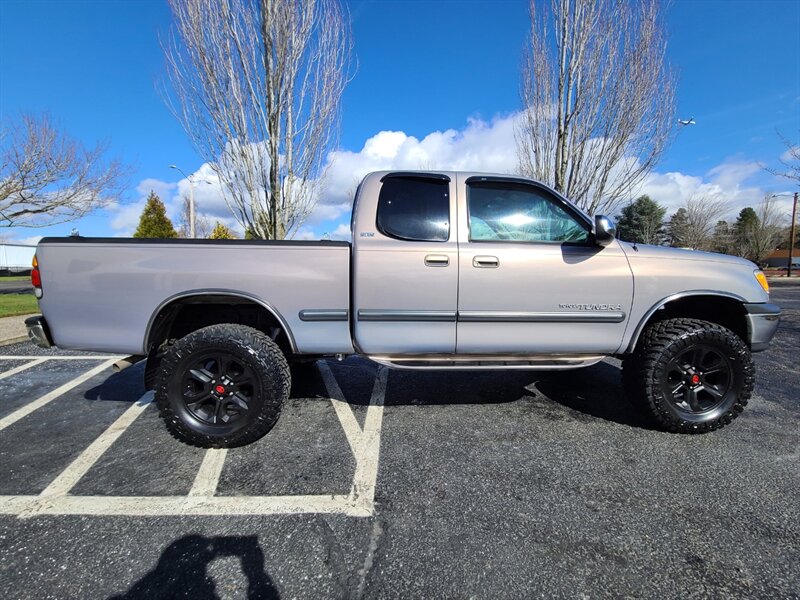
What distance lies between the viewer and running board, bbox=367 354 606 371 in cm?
296

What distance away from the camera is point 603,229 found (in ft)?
9.25

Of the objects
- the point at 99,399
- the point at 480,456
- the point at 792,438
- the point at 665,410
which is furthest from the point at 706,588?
the point at 99,399

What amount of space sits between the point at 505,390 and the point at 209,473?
2.84m

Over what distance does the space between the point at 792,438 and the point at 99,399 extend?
20.0 ft

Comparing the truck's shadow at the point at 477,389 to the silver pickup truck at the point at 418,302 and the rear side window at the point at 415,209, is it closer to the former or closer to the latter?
the silver pickup truck at the point at 418,302

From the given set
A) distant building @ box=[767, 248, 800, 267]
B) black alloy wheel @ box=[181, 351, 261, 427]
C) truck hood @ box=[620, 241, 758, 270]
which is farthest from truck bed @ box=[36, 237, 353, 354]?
distant building @ box=[767, 248, 800, 267]

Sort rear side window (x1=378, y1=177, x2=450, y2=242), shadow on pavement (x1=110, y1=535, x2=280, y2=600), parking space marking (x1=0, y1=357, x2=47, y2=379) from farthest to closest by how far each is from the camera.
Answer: parking space marking (x1=0, y1=357, x2=47, y2=379) < rear side window (x1=378, y1=177, x2=450, y2=242) < shadow on pavement (x1=110, y1=535, x2=280, y2=600)

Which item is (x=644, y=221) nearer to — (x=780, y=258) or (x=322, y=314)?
(x=780, y=258)

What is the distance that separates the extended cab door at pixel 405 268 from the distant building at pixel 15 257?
5855cm

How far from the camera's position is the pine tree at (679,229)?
3247 centimetres

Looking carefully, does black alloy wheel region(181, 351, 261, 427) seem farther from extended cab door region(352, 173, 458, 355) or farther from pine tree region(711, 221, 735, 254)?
pine tree region(711, 221, 735, 254)

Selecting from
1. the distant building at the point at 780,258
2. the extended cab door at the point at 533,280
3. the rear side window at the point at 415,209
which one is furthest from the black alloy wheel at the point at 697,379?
the distant building at the point at 780,258

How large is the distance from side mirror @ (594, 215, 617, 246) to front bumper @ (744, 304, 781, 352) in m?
1.33

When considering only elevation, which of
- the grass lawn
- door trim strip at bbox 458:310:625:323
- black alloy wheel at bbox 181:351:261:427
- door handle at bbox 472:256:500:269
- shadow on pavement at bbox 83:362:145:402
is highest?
door handle at bbox 472:256:500:269
